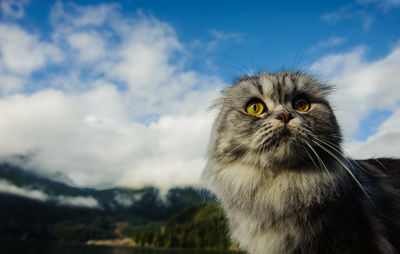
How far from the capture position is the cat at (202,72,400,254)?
2592 mm

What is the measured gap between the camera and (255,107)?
3303 millimetres

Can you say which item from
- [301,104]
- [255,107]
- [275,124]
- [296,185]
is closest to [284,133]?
[275,124]

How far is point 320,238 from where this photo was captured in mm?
2566

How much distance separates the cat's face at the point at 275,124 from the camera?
8.72ft

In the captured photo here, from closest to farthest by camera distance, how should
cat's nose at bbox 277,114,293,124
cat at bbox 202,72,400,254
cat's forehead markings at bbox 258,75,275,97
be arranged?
1. cat at bbox 202,72,400,254
2. cat's nose at bbox 277,114,293,124
3. cat's forehead markings at bbox 258,75,275,97

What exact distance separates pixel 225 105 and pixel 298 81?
3.51 ft

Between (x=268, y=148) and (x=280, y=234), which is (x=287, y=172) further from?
(x=280, y=234)

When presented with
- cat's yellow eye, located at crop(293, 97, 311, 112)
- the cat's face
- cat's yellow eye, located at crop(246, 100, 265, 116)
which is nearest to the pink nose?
the cat's face

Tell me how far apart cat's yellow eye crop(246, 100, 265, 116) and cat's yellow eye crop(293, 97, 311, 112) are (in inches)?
16.6

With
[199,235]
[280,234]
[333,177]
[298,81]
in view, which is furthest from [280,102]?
[199,235]

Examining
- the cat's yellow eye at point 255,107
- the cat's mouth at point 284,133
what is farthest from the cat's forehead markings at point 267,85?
the cat's mouth at point 284,133

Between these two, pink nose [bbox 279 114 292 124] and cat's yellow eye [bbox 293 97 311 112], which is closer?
pink nose [bbox 279 114 292 124]

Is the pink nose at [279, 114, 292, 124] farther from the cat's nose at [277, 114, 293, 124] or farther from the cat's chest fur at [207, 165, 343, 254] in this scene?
the cat's chest fur at [207, 165, 343, 254]

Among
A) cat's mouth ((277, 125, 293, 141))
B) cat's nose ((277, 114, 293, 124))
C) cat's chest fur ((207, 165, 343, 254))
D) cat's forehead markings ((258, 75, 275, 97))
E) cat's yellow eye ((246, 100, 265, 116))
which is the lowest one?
cat's chest fur ((207, 165, 343, 254))
